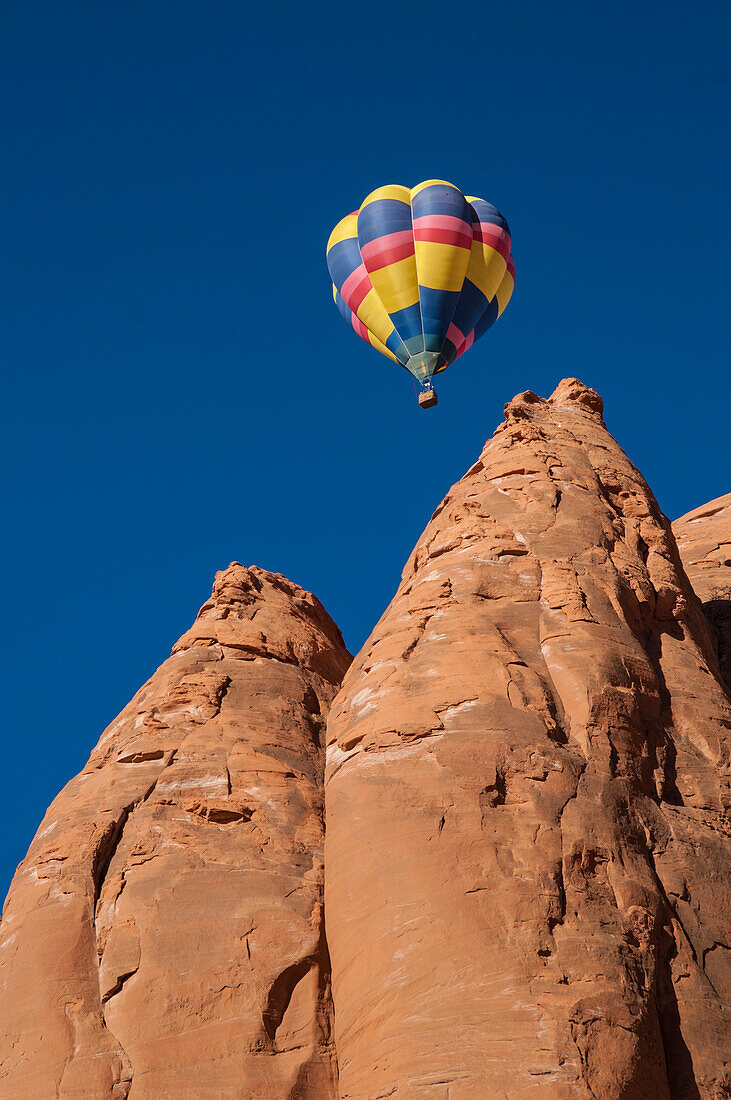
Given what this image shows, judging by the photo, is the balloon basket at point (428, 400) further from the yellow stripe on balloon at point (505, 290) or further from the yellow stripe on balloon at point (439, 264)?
the yellow stripe on balloon at point (505, 290)

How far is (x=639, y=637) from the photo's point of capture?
704 inches

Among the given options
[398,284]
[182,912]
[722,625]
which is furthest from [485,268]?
[182,912]

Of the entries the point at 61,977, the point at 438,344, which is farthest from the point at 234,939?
the point at 438,344

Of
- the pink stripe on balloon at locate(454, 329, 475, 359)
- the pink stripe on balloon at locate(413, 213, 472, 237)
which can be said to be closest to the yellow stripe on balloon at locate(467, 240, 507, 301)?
the pink stripe on balloon at locate(413, 213, 472, 237)

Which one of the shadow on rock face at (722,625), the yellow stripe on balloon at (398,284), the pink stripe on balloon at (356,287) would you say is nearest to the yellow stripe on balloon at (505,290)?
the yellow stripe on balloon at (398,284)

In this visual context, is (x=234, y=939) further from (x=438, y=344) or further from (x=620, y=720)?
(x=438, y=344)

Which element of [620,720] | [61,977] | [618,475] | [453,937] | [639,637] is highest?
[618,475]

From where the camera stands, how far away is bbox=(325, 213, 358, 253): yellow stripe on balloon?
38250 mm

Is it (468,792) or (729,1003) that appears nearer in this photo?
(729,1003)

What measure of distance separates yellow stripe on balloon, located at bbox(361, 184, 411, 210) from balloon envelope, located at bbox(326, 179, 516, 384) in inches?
1.2

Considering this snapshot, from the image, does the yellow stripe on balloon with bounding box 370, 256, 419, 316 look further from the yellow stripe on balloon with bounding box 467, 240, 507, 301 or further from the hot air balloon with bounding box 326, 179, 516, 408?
the yellow stripe on balloon with bounding box 467, 240, 507, 301

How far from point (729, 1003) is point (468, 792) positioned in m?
3.60

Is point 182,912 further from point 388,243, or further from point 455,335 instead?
point 388,243

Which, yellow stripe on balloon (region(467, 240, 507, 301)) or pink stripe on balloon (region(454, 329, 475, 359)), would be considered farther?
pink stripe on balloon (region(454, 329, 475, 359))
